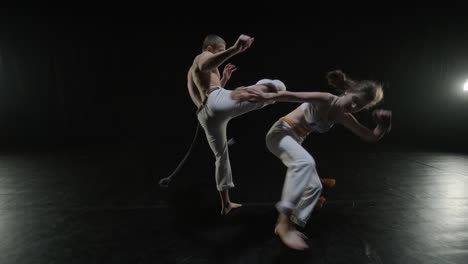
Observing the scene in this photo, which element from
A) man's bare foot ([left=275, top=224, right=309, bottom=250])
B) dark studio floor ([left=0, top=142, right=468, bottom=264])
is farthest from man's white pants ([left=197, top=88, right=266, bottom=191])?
man's bare foot ([left=275, top=224, right=309, bottom=250])

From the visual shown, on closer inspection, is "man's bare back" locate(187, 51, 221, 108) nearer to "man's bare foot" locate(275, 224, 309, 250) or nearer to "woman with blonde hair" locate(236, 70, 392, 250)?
"woman with blonde hair" locate(236, 70, 392, 250)

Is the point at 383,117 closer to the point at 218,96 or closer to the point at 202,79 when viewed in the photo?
the point at 218,96

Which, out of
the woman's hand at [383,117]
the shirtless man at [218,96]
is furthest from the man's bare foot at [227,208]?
the woman's hand at [383,117]

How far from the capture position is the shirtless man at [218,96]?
4.80ft

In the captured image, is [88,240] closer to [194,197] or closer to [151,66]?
[194,197]

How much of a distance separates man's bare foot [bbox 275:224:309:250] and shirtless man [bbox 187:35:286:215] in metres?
0.50

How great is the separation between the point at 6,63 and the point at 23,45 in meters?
0.47

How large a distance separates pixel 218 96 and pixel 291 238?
0.79 metres

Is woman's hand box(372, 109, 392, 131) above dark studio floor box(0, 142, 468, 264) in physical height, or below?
above

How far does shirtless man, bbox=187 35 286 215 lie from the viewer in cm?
146

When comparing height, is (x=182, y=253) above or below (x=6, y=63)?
below

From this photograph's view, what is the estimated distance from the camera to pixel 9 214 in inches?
72.8

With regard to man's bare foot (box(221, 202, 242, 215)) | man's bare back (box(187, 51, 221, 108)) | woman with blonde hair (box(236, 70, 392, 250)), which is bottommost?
man's bare foot (box(221, 202, 242, 215))

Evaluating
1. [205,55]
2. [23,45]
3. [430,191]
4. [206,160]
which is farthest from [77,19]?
[430,191]
